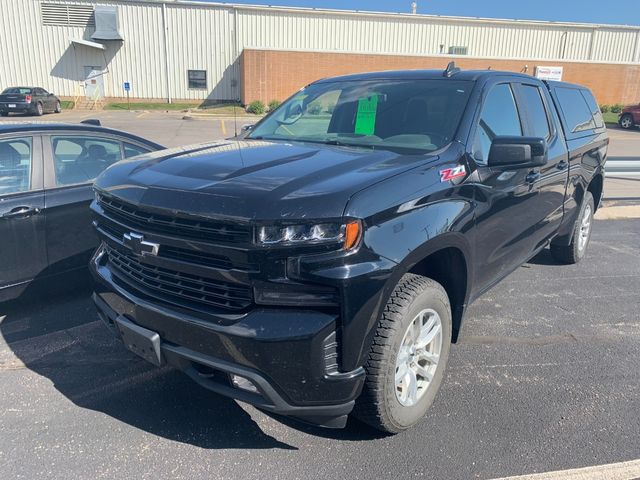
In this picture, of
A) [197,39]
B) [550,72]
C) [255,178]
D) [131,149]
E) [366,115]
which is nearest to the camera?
[255,178]

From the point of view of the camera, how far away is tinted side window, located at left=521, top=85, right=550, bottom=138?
13.6 ft

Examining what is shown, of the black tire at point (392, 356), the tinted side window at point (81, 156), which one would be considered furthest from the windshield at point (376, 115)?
the tinted side window at point (81, 156)

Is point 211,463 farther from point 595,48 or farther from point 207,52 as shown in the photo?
point 595,48

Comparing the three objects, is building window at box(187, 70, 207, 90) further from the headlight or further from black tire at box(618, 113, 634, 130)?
the headlight

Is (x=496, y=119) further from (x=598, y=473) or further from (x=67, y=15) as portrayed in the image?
(x=67, y=15)

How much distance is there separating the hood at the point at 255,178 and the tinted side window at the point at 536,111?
5.49 feet

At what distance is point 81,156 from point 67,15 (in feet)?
129

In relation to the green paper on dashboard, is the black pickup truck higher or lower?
lower

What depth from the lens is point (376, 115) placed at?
367 centimetres

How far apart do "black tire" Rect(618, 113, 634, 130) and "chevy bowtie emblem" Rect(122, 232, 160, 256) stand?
116 ft

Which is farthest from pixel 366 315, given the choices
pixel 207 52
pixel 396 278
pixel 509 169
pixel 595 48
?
pixel 595 48

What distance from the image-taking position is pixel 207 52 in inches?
1519

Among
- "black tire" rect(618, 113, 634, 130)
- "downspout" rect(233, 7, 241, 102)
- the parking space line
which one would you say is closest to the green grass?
"black tire" rect(618, 113, 634, 130)

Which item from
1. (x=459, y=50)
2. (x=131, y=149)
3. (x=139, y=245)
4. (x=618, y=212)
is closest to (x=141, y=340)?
(x=139, y=245)
